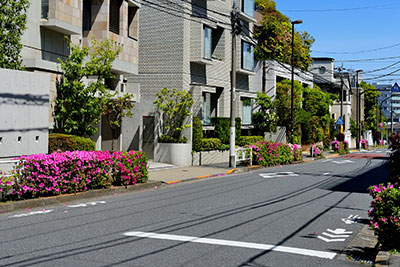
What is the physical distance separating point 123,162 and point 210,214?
5.54 m

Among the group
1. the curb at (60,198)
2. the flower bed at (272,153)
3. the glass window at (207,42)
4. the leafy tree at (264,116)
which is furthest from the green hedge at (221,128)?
the curb at (60,198)

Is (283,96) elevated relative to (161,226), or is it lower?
elevated

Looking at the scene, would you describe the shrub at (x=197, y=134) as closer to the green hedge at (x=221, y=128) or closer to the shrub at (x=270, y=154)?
the shrub at (x=270, y=154)

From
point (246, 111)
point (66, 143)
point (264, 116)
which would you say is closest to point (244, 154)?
point (246, 111)

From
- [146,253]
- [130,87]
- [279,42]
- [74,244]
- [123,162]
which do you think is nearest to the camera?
[146,253]

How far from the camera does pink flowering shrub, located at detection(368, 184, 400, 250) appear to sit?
7773 mm

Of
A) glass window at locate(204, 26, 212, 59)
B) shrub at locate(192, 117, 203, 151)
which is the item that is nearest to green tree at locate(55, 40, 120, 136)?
shrub at locate(192, 117, 203, 151)

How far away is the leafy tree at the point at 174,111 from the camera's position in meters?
26.4

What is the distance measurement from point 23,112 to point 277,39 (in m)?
38.3

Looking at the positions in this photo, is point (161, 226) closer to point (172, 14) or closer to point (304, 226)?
point (304, 226)

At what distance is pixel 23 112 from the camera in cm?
1595

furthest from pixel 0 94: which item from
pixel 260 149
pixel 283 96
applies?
pixel 283 96

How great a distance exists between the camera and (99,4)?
22.9m

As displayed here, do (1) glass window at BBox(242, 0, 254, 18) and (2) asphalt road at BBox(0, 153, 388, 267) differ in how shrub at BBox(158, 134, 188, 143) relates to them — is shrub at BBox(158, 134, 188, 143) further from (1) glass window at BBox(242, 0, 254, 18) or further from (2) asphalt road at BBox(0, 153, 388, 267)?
(1) glass window at BBox(242, 0, 254, 18)
